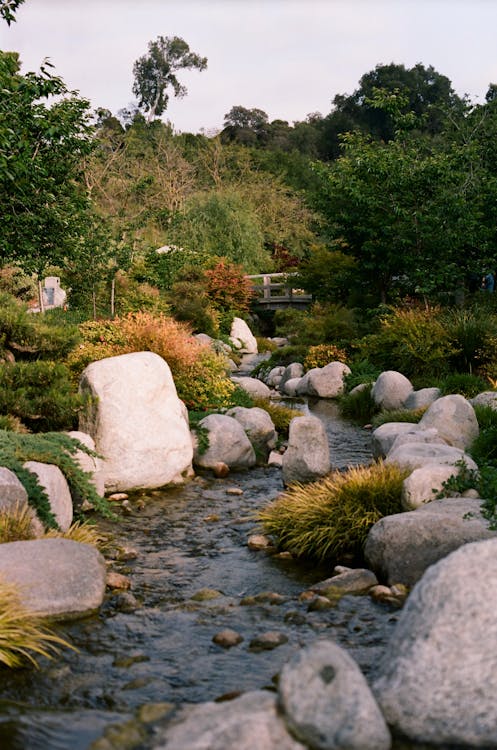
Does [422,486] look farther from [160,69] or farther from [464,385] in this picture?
[160,69]

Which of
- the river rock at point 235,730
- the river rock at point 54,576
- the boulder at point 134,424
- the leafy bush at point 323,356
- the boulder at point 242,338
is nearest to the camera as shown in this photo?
the river rock at point 235,730

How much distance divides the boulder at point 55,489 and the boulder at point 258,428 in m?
4.46

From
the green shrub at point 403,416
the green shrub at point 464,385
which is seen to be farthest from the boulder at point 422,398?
the green shrub at point 403,416

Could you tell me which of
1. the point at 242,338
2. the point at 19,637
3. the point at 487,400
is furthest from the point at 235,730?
the point at 242,338

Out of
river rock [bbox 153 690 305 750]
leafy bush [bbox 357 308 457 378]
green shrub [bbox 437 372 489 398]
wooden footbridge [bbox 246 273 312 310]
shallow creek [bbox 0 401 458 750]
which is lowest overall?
shallow creek [bbox 0 401 458 750]

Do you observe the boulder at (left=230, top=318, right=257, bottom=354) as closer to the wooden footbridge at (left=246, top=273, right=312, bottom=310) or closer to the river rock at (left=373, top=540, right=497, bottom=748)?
the wooden footbridge at (left=246, top=273, right=312, bottom=310)

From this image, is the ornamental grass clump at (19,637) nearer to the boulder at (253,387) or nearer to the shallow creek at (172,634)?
the shallow creek at (172,634)

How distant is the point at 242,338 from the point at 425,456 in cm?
1904

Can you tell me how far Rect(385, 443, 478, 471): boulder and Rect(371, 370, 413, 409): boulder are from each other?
20.5 ft

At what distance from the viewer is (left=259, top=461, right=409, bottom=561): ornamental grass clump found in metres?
7.32

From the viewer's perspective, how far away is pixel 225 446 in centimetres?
1095

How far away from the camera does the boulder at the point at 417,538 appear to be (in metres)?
6.23

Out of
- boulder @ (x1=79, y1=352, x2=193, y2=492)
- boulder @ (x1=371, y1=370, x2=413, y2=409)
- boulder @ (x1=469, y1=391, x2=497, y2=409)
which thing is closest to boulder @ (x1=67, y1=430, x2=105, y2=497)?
boulder @ (x1=79, y1=352, x2=193, y2=492)

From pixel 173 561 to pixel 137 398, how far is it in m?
3.04
